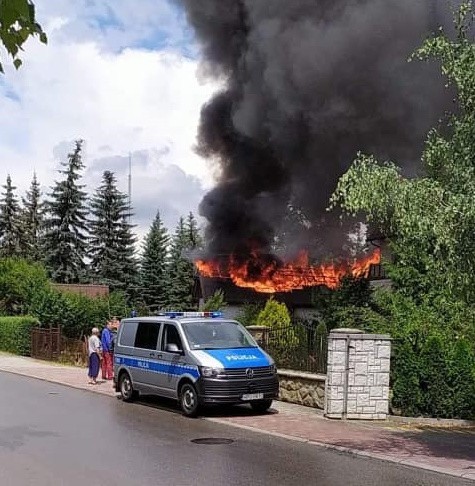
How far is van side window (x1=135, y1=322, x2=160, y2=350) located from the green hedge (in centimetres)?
1501

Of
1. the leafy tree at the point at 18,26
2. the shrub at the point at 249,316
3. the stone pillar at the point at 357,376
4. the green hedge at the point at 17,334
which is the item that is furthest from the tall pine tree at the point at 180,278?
the leafy tree at the point at 18,26

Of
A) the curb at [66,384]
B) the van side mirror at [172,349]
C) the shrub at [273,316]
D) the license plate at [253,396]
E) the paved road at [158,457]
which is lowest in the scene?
the paved road at [158,457]

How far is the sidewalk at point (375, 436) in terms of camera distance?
8992mm

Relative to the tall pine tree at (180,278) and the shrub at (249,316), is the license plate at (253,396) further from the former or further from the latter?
the tall pine tree at (180,278)

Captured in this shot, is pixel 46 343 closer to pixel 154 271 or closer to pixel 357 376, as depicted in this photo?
pixel 357 376

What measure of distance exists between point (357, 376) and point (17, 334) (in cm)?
2034

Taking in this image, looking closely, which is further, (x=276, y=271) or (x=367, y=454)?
(x=276, y=271)

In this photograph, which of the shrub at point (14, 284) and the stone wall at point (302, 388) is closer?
the stone wall at point (302, 388)

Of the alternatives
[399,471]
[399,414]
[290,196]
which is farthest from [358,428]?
[290,196]

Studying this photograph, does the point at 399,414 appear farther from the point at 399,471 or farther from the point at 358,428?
the point at 399,471

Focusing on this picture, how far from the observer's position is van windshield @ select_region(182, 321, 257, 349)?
13.2 meters

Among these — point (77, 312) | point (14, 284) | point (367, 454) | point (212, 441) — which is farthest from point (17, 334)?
point (367, 454)

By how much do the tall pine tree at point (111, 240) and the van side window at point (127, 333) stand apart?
35.7 metres

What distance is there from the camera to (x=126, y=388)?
584 inches
